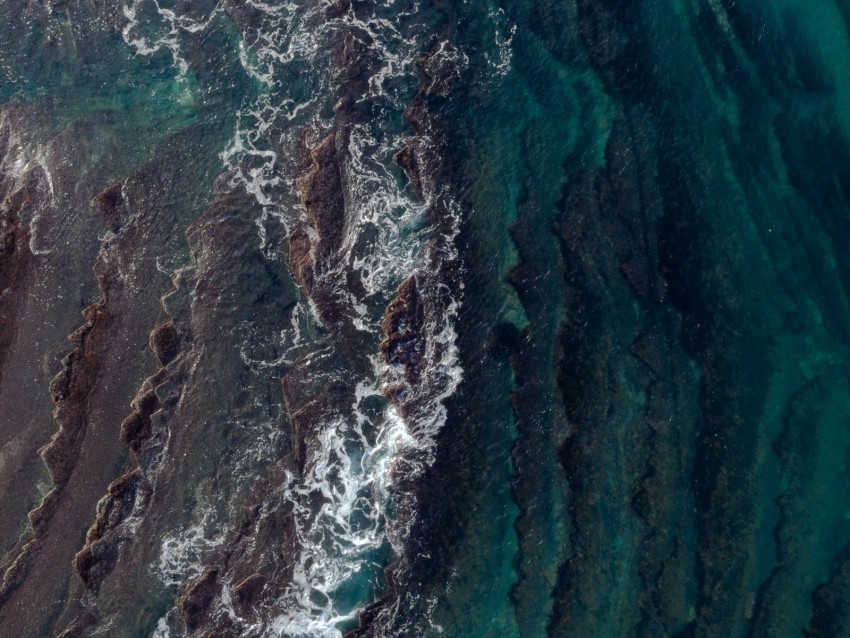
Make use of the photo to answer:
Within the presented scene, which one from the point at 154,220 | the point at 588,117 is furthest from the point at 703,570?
the point at 154,220

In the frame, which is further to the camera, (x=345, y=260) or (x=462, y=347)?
(x=345, y=260)

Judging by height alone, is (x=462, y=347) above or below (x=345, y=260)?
below

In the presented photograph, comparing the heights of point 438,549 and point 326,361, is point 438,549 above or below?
below

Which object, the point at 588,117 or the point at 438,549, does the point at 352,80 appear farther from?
the point at 438,549

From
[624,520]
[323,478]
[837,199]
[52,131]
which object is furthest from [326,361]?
[837,199]

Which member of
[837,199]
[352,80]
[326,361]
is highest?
[352,80]

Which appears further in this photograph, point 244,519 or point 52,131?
point 52,131

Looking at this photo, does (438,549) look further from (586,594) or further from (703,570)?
(703,570)
